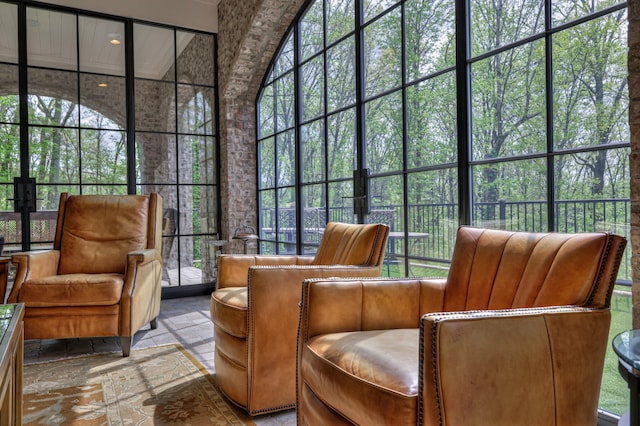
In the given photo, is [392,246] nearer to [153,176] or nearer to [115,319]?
[115,319]

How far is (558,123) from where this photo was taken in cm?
206

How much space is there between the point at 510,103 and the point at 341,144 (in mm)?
1642

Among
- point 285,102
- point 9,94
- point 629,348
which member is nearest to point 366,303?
point 629,348

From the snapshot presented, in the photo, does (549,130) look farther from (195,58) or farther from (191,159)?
(195,58)

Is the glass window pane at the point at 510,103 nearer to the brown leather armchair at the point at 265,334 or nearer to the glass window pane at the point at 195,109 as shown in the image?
the brown leather armchair at the point at 265,334

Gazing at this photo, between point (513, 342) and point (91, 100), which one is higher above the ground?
point (91, 100)

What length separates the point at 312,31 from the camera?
13.8 feet

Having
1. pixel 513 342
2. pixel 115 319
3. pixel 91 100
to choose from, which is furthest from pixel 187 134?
pixel 513 342

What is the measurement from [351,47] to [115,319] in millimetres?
2669

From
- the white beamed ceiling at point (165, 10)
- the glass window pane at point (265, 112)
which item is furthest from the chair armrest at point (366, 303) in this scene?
the white beamed ceiling at point (165, 10)

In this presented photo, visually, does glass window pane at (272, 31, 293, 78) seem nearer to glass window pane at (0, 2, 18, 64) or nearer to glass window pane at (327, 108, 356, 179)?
glass window pane at (327, 108, 356, 179)

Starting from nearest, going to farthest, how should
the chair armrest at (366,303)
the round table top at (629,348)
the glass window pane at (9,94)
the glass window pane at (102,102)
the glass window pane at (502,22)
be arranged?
the round table top at (629,348) < the chair armrest at (366,303) < the glass window pane at (502,22) < the glass window pane at (9,94) < the glass window pane at (102,102)

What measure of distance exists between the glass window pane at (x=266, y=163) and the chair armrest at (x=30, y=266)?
2.33 meters

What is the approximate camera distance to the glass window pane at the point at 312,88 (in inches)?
160
